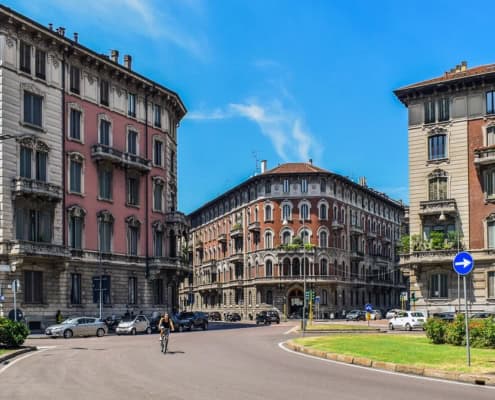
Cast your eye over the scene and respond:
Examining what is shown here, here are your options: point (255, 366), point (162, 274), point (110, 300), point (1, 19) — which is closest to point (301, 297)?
point (162, 274)

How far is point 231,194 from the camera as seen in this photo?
109938 millimetres

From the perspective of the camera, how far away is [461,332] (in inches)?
1102

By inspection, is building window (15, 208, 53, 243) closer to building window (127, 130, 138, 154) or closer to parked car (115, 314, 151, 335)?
parked car (115, 314, 151, 335)

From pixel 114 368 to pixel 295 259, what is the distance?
7641cm

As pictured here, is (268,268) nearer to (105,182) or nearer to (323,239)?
(323,239)

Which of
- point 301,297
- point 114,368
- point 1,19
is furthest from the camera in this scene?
point 301,297

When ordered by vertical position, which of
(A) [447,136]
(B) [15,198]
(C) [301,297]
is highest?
(A) [447,136]

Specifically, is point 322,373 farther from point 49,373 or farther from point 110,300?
point 110,300

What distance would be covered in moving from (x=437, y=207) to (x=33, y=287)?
99.8 feet

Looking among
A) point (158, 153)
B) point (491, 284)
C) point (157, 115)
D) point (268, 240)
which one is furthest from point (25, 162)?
point (268, 240)

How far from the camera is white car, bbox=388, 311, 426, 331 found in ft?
177

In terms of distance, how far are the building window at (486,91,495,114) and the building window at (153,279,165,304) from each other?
3087 cm

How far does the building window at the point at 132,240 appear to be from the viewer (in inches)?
2430

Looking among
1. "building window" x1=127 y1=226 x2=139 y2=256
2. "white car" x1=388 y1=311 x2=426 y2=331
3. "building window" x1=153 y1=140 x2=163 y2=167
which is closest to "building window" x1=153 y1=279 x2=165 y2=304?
"building window" x1=127 y1=226 x2=139 y2=256
